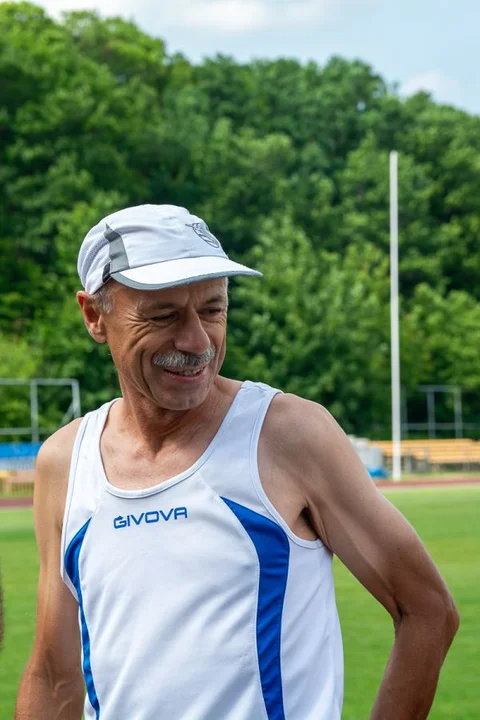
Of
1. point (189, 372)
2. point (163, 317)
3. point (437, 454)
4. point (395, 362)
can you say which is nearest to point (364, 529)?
point (189, 372)

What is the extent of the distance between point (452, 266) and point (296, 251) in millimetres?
11634

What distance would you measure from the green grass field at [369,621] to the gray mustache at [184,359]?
588cm

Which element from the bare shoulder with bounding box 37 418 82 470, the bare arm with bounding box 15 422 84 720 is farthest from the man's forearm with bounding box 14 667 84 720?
the bare shoulder with bounding box 37 418 82 470

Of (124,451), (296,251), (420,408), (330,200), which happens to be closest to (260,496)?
(124,451)

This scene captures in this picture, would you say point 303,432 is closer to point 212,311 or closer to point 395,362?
point 212,311

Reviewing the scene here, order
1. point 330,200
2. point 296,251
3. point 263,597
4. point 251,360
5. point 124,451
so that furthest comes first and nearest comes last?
point 330,200, point 296,251, point 251,360, point 124,451, point 263,597

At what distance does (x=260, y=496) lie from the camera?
2613mm

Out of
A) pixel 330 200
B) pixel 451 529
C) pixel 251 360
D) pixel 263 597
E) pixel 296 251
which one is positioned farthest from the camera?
pixel 330 200

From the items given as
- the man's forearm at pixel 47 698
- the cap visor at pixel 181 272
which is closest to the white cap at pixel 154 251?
the cap visor at pixel 181 272

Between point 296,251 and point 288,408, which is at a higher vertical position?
point 296,251

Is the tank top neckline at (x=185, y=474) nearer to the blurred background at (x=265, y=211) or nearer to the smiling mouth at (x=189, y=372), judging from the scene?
the smiling mouth at (x=189, y=372)

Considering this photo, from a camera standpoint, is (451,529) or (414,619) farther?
(451,529)

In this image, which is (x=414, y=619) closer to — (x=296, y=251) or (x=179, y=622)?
(x=179, y=622)

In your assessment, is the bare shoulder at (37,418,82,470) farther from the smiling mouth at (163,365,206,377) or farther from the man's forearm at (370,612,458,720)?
the man's forearm at (370,612,458,720)
